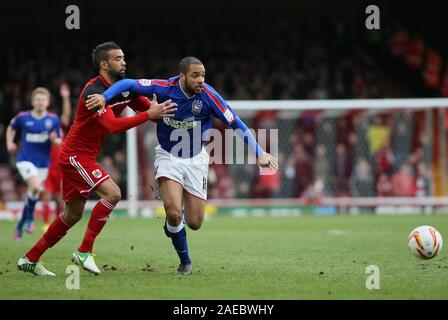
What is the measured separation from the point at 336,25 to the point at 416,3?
2.58 meters

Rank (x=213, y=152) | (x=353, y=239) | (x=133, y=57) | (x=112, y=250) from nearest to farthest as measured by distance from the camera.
Answer: (x=112, y=250) → (x=353, y=239) → (x=213, y=152) → (x=133, y=57)

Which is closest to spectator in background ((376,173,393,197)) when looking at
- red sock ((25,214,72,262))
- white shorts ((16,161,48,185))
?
white shorts ((16,161,48,185))

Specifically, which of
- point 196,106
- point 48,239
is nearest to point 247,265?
point 196,106

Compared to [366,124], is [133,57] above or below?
above

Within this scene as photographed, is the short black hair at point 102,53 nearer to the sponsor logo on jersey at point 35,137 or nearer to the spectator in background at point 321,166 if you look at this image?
the sponsor logo on jersey at point 35,137

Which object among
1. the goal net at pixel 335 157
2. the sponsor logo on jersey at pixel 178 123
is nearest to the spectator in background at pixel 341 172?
the goal net at pixel 335 157

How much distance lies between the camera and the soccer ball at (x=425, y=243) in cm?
870

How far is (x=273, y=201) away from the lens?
20750 millimetres

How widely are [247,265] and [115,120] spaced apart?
2.28 m

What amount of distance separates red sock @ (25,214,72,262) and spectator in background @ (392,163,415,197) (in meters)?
13.4

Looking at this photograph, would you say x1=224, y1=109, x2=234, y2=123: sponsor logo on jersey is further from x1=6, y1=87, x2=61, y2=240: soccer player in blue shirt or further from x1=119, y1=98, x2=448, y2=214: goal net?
x1=119, y1=98, x2=448, y2=214: goal net

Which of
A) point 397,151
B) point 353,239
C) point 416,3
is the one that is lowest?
point 353,239
